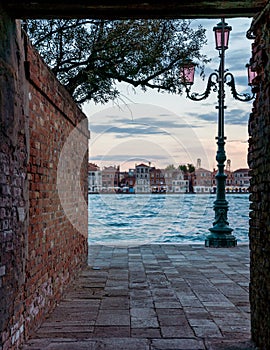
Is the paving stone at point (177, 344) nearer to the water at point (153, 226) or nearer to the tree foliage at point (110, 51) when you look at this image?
the tree foliage at point (110, 51)

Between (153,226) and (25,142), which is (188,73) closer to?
(25,142)

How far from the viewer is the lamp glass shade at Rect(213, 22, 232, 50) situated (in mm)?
11078

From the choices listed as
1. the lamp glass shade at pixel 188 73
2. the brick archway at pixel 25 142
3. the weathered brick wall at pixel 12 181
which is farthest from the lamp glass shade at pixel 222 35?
the weathered brick wall at pixel 12 181

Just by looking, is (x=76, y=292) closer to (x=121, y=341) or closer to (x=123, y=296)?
(x=123, y=296)

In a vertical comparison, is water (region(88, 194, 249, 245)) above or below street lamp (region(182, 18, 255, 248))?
below

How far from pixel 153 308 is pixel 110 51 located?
4.75 meters

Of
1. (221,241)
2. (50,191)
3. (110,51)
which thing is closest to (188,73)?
(110,51)

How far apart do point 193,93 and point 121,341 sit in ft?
23.8

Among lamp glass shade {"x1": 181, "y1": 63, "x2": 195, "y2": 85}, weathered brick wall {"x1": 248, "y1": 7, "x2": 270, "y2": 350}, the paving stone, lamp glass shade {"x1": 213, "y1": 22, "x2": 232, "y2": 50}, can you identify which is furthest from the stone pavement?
lamp glass shade {"x1": 213, "y1": 22, "x2": 232, "y2": 50}

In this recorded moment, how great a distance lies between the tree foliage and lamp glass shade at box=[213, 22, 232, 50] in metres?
1.91

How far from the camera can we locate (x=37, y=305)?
4.54 metres

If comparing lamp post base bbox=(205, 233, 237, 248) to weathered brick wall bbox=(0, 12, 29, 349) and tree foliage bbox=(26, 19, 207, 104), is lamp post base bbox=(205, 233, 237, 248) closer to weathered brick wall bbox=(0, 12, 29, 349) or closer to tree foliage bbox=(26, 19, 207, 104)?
tree foliage bbox=(26, 19, 207, 104)

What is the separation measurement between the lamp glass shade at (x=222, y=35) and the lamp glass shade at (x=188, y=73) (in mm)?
2026

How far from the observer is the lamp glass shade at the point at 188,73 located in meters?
9.27
